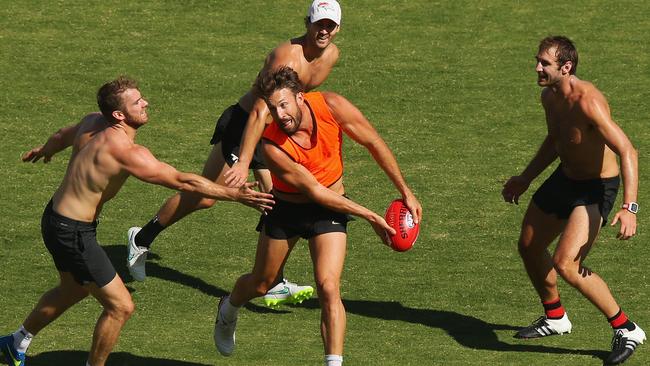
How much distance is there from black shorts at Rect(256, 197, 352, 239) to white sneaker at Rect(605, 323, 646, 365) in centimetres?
229

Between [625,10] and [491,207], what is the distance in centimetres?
635

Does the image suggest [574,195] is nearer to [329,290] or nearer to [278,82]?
[329,290]

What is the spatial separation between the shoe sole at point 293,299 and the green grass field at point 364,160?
78 mm

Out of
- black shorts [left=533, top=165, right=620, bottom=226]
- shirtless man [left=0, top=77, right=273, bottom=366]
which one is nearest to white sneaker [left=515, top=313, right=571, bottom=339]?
black shorts [left=533, top=165, right=620, bottom=226]

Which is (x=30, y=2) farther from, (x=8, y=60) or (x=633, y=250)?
(x=633, y=250)

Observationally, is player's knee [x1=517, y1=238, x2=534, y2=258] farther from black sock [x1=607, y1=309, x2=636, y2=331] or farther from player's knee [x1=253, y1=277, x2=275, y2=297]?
player's knee [x1=253, y1=277, x2=275, y2=297]

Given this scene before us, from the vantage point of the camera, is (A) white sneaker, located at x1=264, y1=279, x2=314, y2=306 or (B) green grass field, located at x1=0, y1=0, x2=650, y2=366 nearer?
(B) green grass field, located at x1=0, y1=0, x2=650, y2=366

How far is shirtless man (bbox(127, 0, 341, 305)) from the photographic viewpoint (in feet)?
39.9

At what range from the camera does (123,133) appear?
32.3 feet

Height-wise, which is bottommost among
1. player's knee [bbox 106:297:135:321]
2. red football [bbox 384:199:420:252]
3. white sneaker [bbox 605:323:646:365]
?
player's knee [bbox 106:297:135:321]

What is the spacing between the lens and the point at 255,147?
1188 cm

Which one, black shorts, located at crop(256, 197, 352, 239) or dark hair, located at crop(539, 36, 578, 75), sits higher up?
dark hair, located at crop(539, 36, 578, 75)

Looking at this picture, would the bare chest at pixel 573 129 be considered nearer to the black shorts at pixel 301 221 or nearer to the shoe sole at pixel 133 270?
the black shorts at pixel 301 221

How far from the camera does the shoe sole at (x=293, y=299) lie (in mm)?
12273
